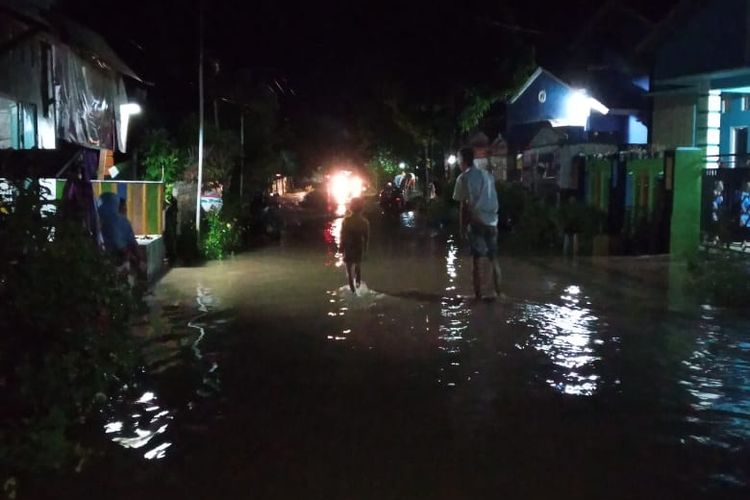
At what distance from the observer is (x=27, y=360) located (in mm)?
5723

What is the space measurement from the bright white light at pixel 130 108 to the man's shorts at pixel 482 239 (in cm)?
897

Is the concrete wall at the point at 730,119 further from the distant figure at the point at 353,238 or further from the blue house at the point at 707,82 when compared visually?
the distant figure at the point at 353,238

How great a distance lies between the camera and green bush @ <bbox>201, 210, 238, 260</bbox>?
739 inches

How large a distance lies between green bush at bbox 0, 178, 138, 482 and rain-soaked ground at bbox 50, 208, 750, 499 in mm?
338

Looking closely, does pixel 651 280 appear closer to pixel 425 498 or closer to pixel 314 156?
pixel 425 498

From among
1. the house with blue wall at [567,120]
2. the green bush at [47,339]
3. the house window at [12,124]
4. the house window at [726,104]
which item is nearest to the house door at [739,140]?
the house window at [726,104]

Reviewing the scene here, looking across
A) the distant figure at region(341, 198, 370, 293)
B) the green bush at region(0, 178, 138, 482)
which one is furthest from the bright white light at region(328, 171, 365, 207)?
the green bush at region(0, 178, 138, 482)

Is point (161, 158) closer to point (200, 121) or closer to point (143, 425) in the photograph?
point (200, 121)

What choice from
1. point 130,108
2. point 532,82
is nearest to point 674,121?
point 130,108

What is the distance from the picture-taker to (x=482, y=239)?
39.2ft

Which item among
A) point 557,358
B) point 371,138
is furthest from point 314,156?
point 557,358

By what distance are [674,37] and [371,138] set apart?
30.3 metres

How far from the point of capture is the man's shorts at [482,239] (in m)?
11.9

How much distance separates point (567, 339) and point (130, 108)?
40.4 ft
